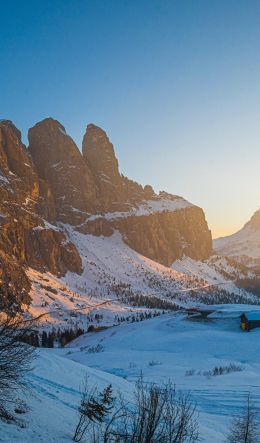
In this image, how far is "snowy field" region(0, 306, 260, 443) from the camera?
1203 cm

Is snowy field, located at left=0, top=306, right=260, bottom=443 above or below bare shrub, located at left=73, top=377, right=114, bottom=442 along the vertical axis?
below

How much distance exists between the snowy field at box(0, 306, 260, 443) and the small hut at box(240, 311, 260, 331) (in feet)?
7.13

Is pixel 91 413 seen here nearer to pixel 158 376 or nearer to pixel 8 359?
pixel 8 359

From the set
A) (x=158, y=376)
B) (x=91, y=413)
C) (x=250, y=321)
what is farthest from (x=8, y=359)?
(x=250, y=321)

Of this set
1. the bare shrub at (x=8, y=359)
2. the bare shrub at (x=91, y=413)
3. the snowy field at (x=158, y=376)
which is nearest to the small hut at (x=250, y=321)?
the snowy field at (x=158, y=376)

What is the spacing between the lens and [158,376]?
3112 centimetres

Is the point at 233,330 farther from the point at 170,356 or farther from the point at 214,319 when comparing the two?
the point at 170,356

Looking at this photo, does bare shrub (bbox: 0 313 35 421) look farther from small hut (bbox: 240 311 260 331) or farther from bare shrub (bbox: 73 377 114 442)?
small hut (bbox: 240 311 260 331)

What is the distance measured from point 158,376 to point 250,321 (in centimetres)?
4389

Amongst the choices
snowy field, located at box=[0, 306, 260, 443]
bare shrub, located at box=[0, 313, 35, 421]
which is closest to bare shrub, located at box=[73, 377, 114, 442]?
snowy field, located at box=[0, 306, 260, 443]

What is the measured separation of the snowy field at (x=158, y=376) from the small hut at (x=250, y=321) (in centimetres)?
217

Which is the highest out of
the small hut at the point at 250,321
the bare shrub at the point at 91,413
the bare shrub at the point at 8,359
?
the bare shrub at the point at 8,359

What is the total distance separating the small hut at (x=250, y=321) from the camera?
69062 mm

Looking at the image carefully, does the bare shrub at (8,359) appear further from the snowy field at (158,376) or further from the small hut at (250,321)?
the small hut at (250,321)
